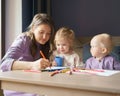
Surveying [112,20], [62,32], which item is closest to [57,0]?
[112,20]

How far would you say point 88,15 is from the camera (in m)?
3.15

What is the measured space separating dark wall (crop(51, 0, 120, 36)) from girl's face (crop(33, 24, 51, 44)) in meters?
1.23

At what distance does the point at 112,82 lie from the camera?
121 cm

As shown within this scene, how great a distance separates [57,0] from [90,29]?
0.54 meters

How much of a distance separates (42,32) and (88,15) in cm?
129

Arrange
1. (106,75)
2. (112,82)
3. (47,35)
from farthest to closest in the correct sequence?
(47,35)
(106,75)
(112,82)

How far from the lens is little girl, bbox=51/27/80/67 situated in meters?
2.18

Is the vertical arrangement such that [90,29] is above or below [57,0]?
below

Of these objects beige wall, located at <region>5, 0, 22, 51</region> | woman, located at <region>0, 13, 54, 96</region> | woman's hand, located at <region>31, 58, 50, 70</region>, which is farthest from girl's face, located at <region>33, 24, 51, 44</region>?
beige wall, located at <region>5, 0, 22, 51</region>

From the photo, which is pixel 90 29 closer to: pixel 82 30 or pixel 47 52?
pixel 82 30

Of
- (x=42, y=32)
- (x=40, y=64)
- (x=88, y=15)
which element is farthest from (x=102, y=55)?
(x=88, y=15)

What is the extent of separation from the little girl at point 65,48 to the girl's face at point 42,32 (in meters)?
0.21

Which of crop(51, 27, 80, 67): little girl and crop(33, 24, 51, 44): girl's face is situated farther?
crop(51, 27, 80, 67): little girl

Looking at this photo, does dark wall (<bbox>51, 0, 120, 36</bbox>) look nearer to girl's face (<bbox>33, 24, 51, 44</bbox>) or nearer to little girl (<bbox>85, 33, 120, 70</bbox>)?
little girl (<bbox>85, 33, 120, 70</bbox>)
